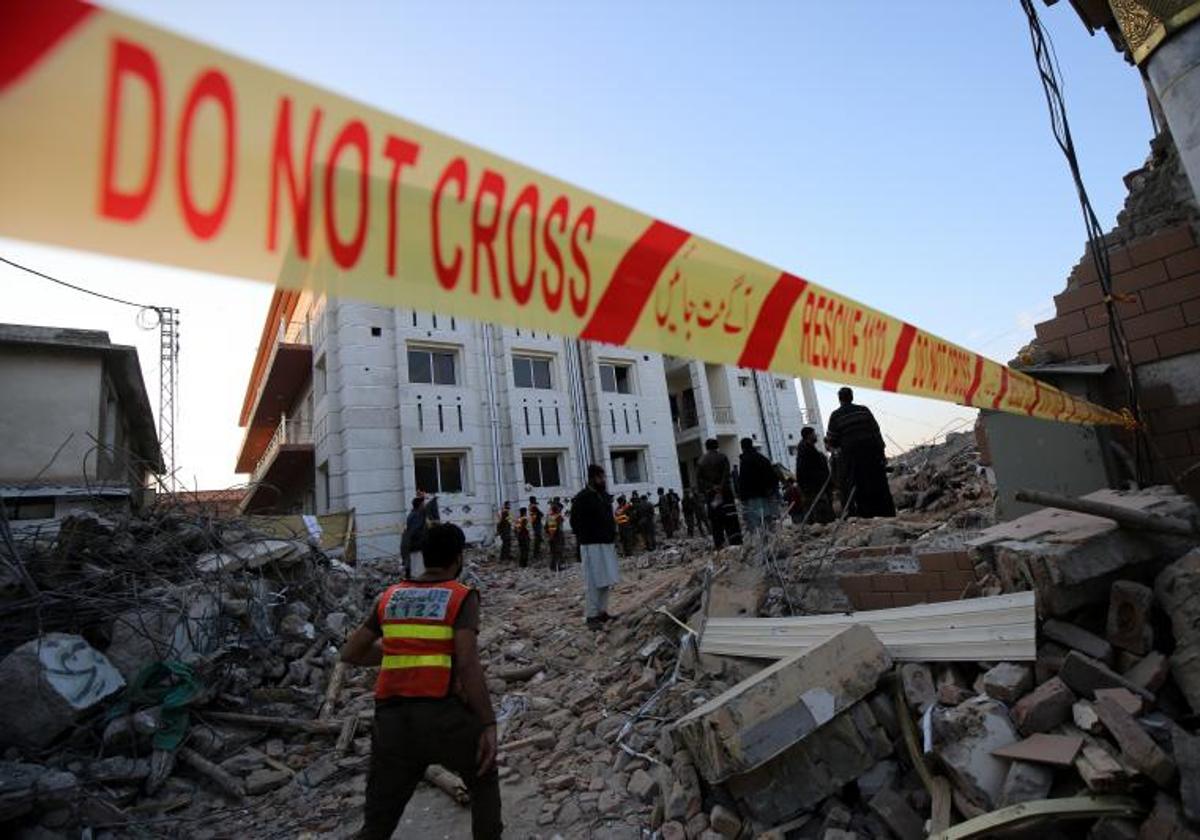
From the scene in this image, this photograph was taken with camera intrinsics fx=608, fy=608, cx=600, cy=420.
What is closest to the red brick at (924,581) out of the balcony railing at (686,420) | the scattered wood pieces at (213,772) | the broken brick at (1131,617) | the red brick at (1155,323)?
the broken brick at (1131,617)

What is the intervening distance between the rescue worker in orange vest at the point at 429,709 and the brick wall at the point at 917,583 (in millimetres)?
2770

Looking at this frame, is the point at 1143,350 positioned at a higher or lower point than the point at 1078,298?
lower

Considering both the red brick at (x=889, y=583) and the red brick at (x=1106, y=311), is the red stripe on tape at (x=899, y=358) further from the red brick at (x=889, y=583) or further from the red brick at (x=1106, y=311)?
the red brick at (x=1106, y=311)

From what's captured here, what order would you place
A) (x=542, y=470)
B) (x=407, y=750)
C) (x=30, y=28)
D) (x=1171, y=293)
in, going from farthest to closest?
(x=542, y=470)
(x=1171, y=293)
(x=407, y=750)
(x=30, y=28)

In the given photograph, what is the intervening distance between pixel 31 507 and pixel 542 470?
13.2 m

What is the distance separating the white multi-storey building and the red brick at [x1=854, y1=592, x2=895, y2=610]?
14467mm

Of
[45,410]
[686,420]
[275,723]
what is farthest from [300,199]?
[686,420]

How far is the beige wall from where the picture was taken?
11766 millimetres

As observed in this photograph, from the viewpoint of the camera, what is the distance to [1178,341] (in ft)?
13.4

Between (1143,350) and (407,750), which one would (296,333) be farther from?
(1143,350)

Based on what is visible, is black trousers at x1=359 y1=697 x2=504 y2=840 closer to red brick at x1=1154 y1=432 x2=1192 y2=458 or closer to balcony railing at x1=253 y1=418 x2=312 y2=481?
red brick at x1=1154 y1=432 x2=1192 y2=458

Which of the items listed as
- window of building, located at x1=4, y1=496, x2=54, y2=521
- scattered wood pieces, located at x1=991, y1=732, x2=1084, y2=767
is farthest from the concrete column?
window of building, located at x1=4, y1=496, x2=54, y2=521

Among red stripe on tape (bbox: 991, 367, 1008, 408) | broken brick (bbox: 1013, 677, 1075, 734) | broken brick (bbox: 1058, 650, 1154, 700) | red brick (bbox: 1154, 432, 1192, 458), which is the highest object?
red stripe on tape (bbox: 991, 367, 1008, 408)

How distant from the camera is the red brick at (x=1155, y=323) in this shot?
4.12m
